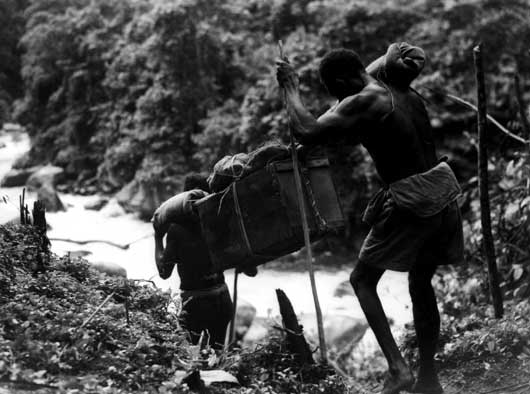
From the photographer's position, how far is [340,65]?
3537mm

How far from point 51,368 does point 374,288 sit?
68.3 inches

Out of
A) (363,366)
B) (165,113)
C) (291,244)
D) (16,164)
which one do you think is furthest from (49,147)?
(291,244)

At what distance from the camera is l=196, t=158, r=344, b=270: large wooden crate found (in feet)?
12.4

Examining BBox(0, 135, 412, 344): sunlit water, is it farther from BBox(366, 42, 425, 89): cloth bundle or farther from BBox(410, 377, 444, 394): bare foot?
BBox(366, 42, 425, 89): cloth bundle

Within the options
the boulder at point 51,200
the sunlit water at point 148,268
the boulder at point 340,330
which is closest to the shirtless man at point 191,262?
the sunlit water at point 148,268

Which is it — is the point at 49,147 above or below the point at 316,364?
above

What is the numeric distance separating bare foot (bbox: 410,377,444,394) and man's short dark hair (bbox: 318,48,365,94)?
175cm

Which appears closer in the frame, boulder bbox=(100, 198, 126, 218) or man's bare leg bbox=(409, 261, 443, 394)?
man's bare leg bbox=(409, 261, 443, 394)

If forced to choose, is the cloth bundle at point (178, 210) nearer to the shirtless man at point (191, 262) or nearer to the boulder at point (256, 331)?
the shirtless man at point (191, 262)

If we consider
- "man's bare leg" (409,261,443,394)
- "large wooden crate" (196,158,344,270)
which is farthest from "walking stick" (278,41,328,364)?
"man's bare leg" (409,261,443,394)

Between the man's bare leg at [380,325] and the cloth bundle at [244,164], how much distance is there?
2.55ft

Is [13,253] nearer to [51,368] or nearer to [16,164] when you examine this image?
[51,368]

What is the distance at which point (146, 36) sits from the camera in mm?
13664

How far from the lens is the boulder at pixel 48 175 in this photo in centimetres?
930
